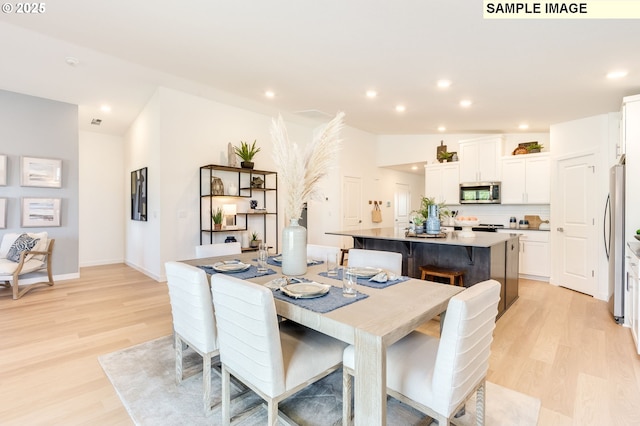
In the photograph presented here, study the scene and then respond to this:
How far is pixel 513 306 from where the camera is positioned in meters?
3.80

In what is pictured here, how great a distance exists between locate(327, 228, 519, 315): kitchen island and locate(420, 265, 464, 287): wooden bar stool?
123 millimetres

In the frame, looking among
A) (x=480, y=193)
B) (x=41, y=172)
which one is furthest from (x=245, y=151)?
(x=480, y=193)

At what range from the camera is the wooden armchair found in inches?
158

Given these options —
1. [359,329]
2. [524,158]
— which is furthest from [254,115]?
[359,329]

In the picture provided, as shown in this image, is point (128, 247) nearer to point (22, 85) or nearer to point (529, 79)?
point (22, 85)

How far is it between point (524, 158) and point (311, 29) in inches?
174

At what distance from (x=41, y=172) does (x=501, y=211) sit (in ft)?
25.6

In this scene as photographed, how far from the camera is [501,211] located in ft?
19.3

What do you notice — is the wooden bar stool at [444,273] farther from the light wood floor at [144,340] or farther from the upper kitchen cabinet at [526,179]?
the upper kitchen cabinet at [526,179]

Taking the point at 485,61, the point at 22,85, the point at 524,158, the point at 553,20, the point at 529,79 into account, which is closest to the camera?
the point at 553,20

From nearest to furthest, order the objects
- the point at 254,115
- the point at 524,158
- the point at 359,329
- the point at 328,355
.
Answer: the point at 359,329, the point at 328,355, the point at 524,158, the point at 254,115

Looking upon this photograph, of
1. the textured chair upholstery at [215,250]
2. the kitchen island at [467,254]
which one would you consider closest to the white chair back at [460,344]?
the kitchen island at [467,254]

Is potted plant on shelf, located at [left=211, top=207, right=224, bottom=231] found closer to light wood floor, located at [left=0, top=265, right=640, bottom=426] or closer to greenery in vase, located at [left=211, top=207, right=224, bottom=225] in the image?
greenery in vase, located at [left=211, top=207, right=224, bottom=225]

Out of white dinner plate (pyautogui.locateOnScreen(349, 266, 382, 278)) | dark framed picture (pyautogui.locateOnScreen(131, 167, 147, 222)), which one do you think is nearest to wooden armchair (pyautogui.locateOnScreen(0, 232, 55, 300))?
dark framed picture (pyautogui.locateOnScreen(131, 167, 147, 222))
